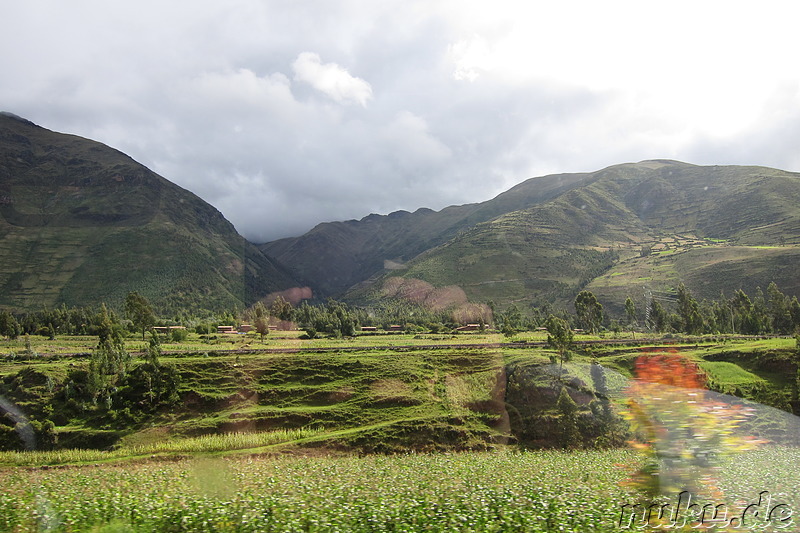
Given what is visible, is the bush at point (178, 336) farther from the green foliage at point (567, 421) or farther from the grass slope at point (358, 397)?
the green foliage at point (567, 421)

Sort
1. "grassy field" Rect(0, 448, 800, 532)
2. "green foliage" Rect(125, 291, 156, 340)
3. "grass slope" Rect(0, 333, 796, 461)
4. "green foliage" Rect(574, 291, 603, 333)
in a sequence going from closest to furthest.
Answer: "grassy field" Rect(0, 448, 800, 532), "grass slope" Rect(0, 333, 796, 461), "green foliage" Rect(125, 291, 156, 340), "green foliage" Rect(574, 291, 603, 333)

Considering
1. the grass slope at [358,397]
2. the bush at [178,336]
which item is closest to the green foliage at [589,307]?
the grass slope at [358,397]

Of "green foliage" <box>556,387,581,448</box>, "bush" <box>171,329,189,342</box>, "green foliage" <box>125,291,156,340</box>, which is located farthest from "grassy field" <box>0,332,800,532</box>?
"bush" <box>171,329,189,342</box>

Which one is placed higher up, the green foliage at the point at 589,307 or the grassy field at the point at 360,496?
the green foliage at the point at 589,307

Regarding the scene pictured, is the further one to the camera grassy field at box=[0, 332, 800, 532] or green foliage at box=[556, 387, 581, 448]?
green foliage at box=[556, 387, 581, 448]

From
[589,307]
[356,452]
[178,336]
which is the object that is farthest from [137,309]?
[589,307]

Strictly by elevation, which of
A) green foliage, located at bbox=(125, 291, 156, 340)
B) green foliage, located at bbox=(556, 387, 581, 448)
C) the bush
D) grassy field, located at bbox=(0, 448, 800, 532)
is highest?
green foliage, located at bbox=(125, 291, 156, 340)

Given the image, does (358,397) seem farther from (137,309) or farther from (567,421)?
(137,309)

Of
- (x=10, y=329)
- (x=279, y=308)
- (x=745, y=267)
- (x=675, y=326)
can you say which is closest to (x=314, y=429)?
(x=10, y=329)

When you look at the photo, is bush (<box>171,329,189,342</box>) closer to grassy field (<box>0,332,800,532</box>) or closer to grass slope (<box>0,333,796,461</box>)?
grassy field (<box>0,332,800,532</box>)

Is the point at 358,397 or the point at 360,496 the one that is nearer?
the point at 360,496

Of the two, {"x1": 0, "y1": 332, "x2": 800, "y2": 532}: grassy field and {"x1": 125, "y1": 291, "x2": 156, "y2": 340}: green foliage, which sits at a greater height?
{"x1": 125, "y1": 291, "x2": 156, "y2": 340}: green foliage

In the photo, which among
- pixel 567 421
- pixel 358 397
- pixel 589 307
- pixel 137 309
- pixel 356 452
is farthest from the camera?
pixel 589 307

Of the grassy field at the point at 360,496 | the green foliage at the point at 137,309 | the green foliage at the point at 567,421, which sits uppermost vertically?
the green foliage at the point at 137,309
